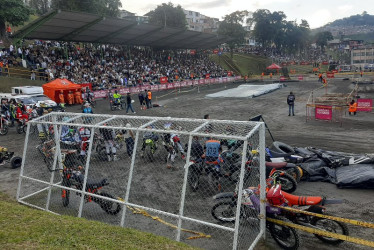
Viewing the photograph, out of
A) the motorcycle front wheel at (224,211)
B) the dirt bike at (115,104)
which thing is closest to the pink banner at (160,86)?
the dirt bike at (115,104)

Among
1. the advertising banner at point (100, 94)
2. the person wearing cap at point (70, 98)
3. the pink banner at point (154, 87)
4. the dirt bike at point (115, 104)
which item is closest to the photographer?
the dirt bike at point (115, 104)

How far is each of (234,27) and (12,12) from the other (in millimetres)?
63004

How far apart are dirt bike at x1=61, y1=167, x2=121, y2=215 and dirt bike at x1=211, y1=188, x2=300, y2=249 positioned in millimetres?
2749

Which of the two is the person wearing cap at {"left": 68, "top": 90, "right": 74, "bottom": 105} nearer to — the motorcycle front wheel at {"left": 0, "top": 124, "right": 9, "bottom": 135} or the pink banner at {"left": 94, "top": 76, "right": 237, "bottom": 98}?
the pink banner at {"left": 94, "top": 76, "right": 237, "bottom": 98}

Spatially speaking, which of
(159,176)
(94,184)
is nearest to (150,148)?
(159,176)

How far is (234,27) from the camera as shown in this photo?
84312 mm

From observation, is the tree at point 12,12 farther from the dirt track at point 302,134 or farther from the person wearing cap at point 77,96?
the dirt track at point 302,134

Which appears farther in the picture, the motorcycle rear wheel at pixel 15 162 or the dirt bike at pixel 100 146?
the motorcycle rear wheel at pixel 15 162

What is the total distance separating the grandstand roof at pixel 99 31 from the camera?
31625mm

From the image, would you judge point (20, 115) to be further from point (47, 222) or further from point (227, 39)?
point (227, 39)

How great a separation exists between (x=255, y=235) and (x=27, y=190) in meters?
7.73

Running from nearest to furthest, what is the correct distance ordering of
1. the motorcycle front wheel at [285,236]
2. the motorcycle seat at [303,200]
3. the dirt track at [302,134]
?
the motorcycle front wheel at [285,236]
the motorcycle seat at [303,200]
the dirt track at [302,134]

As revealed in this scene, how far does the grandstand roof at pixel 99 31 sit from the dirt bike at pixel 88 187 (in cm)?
2652

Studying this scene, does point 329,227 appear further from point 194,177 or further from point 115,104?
point 115,104
